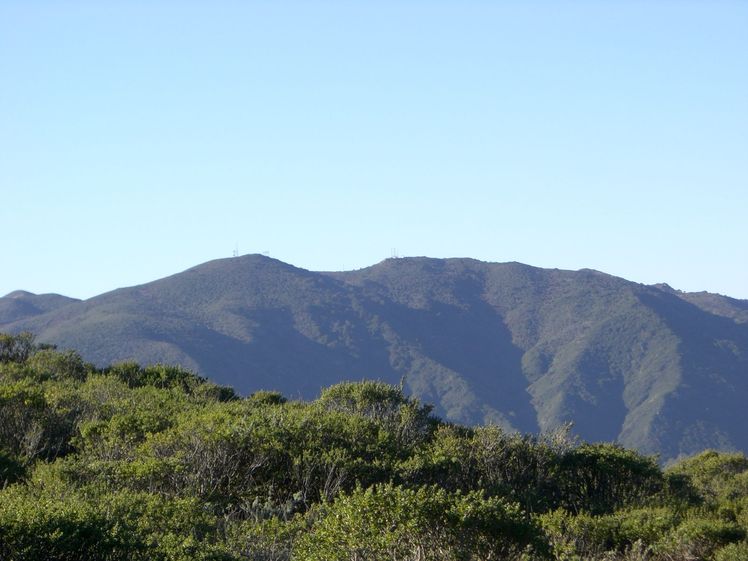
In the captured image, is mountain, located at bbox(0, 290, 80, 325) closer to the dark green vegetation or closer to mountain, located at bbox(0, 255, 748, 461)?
mountain, located at bbox(0, 255, 748, 461)

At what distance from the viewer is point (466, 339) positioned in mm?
173500

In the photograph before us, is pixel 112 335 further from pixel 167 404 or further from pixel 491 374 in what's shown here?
pixel 167 404

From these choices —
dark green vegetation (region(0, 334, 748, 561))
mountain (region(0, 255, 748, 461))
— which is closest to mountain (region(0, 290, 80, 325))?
mountain (region(0, 255, 748, 461))

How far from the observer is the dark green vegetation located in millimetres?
8930

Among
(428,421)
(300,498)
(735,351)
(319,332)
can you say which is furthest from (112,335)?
(300,498)

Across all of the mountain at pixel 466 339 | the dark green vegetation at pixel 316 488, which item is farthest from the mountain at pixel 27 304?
the dark green vegetation at pixel 316 488

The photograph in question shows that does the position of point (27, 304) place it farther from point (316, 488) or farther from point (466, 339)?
point (316, 488)

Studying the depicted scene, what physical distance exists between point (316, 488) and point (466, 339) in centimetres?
16065

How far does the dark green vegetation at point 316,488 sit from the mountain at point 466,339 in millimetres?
95620

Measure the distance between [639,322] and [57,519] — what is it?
152 m

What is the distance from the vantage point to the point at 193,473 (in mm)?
12969

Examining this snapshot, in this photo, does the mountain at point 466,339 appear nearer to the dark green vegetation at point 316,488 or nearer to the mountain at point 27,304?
the mountain at point 27,304

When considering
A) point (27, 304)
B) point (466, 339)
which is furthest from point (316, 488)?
point (27, 304)

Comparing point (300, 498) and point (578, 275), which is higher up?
point (578, 275)
